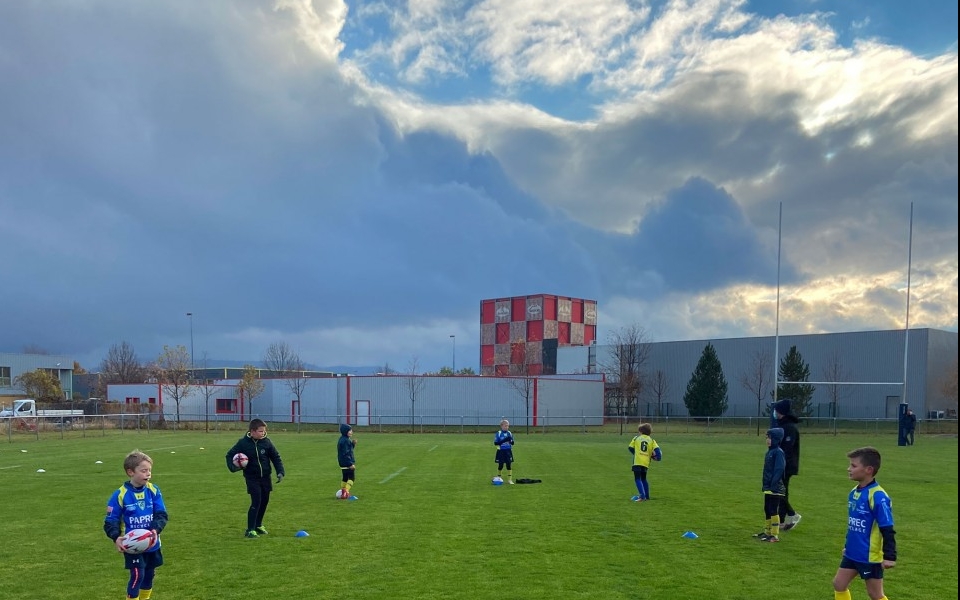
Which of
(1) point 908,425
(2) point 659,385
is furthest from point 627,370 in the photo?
(1) point 908,425

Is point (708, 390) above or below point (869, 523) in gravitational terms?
below

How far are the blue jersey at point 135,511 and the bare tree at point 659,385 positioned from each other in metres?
68.4

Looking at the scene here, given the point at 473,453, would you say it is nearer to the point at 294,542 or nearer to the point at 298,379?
the point at 294,542

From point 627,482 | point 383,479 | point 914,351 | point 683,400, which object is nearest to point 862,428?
point 914,351

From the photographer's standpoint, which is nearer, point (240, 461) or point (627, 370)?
point (240, 461)

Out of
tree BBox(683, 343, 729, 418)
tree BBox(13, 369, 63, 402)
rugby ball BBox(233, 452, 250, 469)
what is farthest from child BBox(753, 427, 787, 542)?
tree BBox(13, 369, 63, 402)

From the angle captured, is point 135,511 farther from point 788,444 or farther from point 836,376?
point 836,376

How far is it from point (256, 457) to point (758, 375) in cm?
5931

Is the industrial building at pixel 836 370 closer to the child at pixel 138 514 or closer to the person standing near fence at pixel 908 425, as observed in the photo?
the person standing near fence at pixel 908 425

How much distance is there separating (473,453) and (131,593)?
21.8m

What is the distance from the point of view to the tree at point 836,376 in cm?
5797

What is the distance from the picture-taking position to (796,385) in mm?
57812

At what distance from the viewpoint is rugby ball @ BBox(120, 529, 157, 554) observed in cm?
706

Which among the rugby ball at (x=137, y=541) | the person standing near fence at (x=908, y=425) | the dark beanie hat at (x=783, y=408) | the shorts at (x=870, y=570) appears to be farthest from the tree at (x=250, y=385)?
the shorts at (x=870, y=570)
